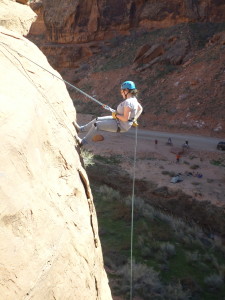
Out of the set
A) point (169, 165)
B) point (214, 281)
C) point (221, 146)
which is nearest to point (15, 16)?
point (214, 281)

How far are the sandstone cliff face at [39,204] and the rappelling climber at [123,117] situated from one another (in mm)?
1654

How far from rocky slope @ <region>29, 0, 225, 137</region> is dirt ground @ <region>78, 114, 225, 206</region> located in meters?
4.15

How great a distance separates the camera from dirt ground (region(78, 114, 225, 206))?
16.2m

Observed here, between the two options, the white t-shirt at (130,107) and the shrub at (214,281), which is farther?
the shrub at (214,281)

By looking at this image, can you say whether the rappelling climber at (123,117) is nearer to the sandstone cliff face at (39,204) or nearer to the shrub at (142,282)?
the sandstone cliff face at (39,204)

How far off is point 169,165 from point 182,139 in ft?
15.9

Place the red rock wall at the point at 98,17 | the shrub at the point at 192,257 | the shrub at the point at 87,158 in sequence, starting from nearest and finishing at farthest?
the shrub at the point at 192,257, the shrub at the point at 87,158, the red rock wall at the point at 98,17

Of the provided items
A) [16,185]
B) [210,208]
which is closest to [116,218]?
[210,208]

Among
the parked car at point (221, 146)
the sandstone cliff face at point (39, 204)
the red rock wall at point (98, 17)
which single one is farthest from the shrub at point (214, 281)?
the red rock wall at point (98, 17)

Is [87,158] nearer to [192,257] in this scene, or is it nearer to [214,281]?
[192,257]

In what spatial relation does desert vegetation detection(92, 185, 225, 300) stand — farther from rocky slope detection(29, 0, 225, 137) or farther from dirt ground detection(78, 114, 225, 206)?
rocky slope detection(29, 0, 225, 137)

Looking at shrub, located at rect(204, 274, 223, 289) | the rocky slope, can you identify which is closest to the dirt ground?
the rocky slope

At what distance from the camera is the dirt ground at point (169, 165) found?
636 inches

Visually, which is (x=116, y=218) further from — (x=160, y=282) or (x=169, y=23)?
(x=169, y=23)
